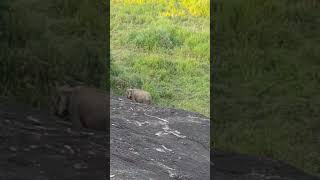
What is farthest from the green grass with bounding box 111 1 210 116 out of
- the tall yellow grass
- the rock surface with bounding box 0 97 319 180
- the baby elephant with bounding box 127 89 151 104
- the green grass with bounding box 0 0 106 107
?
the rock surface with bounding box 0 97 319 180

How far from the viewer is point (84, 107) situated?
20.4ft

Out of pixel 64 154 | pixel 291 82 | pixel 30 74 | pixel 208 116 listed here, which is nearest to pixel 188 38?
pixel 291 82

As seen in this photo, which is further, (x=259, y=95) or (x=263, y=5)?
(x=263, y=5)

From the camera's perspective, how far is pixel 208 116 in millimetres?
8289

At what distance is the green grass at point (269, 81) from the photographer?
24.1ft

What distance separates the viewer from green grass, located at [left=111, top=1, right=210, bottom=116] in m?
9.34

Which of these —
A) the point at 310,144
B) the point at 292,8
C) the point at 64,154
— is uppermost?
the point at 292,8

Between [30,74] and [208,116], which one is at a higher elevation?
[30,74]

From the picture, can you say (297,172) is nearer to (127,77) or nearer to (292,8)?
(127,77)

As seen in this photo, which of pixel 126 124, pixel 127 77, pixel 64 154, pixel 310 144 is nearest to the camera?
pixel 64 154

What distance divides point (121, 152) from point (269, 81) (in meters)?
4.41

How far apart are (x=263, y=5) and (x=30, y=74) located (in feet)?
15.3

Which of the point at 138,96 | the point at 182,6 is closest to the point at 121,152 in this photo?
the point at 138,96

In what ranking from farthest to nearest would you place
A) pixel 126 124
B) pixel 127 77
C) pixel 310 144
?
1. pixel 127 77
2. pixel 310 144
3. pixel 126 124
